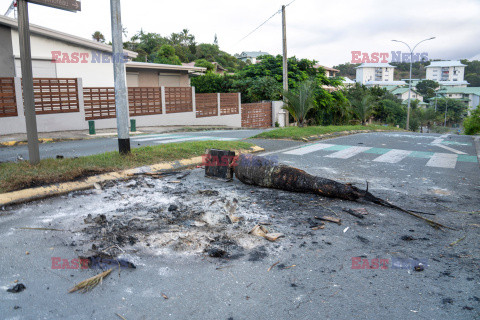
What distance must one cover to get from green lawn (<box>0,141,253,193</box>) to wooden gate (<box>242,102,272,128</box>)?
673 inches

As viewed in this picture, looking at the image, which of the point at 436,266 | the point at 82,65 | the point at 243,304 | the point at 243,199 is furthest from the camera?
the point at 82,65

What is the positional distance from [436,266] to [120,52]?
648cm

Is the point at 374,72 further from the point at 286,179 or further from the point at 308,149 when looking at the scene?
the point at 286,179

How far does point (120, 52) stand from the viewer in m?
7.33

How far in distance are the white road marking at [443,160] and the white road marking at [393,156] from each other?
2.22 ft

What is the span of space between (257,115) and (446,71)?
15338cm

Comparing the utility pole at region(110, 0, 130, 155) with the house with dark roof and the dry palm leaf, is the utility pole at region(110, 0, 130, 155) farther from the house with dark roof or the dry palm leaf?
the house with dark roof

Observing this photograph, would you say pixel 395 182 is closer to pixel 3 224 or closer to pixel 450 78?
pixel 3 224

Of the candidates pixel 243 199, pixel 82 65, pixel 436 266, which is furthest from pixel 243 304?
pixel 82 65

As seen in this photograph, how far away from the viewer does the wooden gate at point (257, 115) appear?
2608 centimetres

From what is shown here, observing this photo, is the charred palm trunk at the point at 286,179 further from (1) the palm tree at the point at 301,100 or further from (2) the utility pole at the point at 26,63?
(1) the palm tree at the point at 301,100

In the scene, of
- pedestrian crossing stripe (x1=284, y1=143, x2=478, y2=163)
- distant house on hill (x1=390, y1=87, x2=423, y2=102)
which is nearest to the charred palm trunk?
pedestrian crossing stripe (x1=284, y1=143, x2=478, y2=163)

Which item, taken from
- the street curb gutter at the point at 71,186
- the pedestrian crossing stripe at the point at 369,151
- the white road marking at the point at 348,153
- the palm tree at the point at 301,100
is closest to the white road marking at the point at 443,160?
the pedestrian crossing stripe at the point at 369,151

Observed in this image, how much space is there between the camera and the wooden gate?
2608cm
